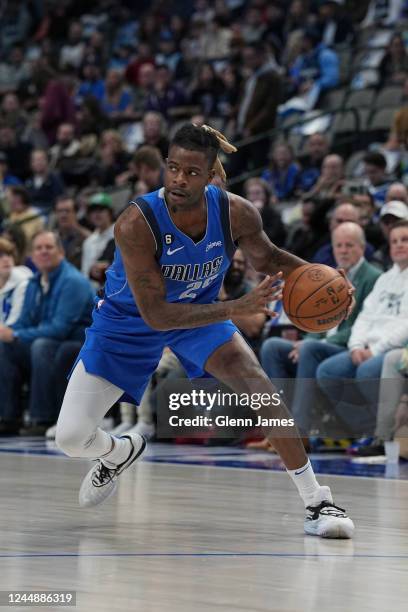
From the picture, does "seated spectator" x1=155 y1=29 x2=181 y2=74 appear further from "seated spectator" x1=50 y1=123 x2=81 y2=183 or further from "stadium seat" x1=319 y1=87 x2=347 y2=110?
"stadium seat" x1=319 y1=87 x2=347 y2=110

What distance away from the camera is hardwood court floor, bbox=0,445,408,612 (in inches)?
146

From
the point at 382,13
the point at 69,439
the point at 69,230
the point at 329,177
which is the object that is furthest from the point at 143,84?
the point at 69,439

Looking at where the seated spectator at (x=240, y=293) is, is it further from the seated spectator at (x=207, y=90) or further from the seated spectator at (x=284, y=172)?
the seated spectator at (x=207, y=90)

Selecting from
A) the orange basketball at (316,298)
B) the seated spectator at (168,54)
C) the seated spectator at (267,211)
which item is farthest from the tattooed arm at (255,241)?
the seated spectator at (168,54)

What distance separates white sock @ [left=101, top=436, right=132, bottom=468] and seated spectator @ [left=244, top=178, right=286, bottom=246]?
5.02 metres

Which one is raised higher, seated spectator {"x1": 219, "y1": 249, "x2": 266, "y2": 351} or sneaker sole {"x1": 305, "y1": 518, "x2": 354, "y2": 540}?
seated spectator {"x1": 219, "y1": 249, "x2": 266, "y2": 351}

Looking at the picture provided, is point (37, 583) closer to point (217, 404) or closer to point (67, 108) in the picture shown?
point (217, 404)

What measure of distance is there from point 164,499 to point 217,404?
116 inches

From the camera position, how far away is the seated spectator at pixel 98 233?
11.2 metres

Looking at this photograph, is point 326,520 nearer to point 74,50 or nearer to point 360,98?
point 360,98

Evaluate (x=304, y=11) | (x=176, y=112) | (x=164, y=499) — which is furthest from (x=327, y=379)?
(x=304, y=11)

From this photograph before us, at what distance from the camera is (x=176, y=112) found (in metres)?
15.3

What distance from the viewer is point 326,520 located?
5.04 meters

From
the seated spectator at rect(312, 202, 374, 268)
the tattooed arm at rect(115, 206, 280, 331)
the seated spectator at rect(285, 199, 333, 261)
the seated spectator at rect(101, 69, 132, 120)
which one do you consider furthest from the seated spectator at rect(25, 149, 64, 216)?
the tattooed arm at rect(115, 206, 280, 331)
